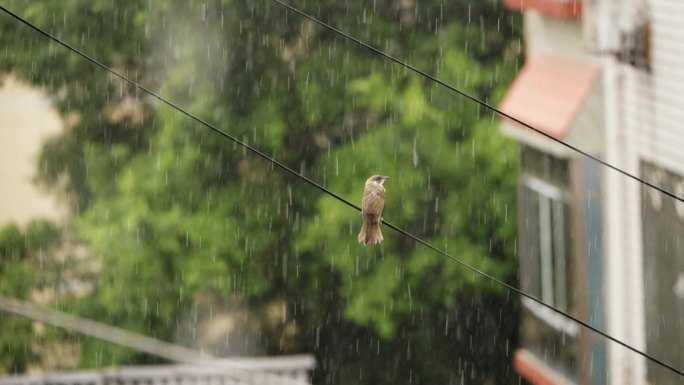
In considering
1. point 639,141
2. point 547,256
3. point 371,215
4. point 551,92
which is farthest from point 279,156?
point 371,215

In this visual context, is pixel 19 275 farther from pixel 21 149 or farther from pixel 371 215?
pixel 371 215

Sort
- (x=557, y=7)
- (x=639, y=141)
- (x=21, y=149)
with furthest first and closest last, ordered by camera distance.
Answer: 1. (x=21, y=149)
2. (x=557, y=7)
3. (x=639, y=141)

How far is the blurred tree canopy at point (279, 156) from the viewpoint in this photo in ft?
34.7

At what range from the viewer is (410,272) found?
10.9 metres

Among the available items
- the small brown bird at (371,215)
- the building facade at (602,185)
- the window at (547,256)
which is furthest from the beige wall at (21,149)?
the small brown bird at (371,215)

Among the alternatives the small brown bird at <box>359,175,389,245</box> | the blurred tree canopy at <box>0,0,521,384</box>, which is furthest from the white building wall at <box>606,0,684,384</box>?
the small brown bird at <box>359,175,389,245</box>

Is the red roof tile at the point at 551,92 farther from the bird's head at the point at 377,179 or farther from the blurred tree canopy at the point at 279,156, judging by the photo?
the bird's head at the point at 377,179

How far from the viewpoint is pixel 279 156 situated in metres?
10.9

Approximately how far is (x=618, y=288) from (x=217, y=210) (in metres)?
3.94

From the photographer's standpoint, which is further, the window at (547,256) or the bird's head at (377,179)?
the window at (547,256)

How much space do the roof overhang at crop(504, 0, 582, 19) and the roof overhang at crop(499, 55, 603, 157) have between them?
0.38 m

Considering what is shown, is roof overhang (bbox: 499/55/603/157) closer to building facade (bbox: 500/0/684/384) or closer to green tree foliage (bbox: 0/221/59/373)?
building facade (bbox: 500/0/684/384)

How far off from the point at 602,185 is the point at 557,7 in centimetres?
141

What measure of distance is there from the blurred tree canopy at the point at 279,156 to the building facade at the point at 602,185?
772mm
